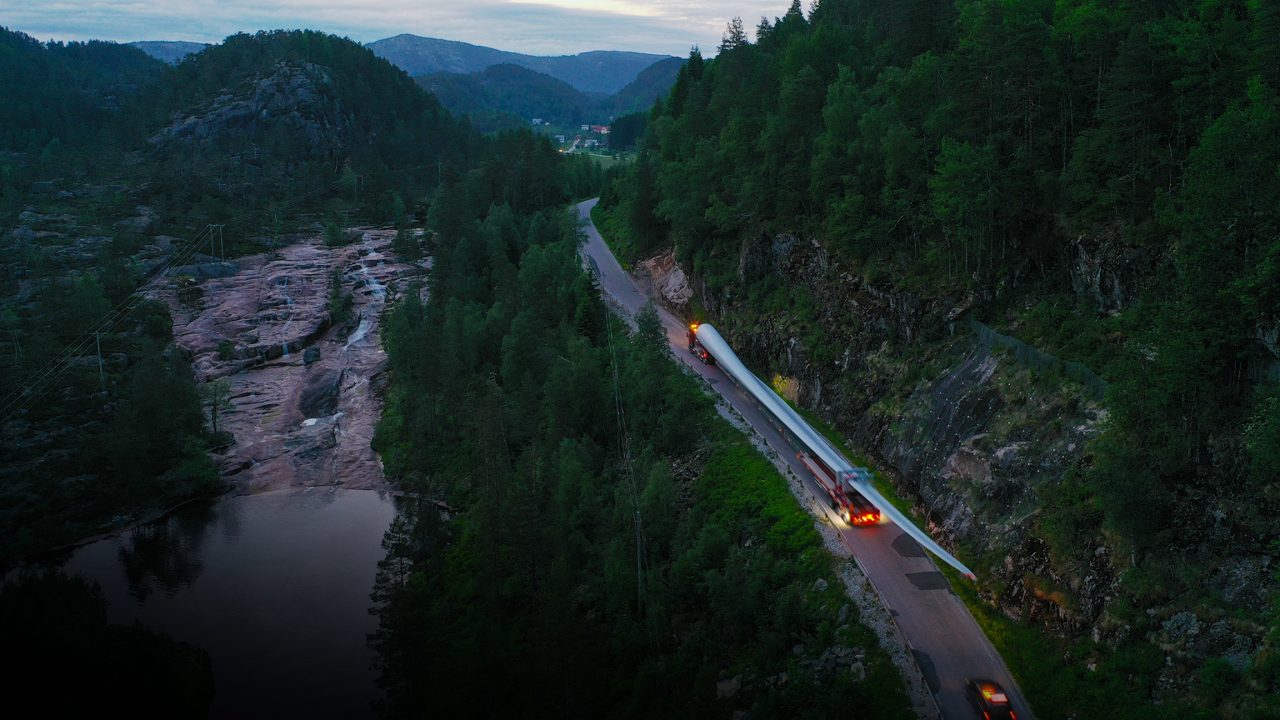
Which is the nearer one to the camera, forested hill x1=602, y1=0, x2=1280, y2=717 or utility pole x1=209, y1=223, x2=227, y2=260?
forested hill x1=602, y1=0, x2=1280, y2=717

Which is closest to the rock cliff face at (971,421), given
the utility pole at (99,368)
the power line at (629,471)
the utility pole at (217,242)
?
the power line at (629,471)

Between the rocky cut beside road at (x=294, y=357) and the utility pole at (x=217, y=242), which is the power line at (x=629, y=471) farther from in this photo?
the utility pole at (x=217, y=242)

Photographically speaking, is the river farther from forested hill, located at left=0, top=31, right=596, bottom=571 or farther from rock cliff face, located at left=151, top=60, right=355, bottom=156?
rock cliff face, located at left=151, top=60, right=355, bottom=156

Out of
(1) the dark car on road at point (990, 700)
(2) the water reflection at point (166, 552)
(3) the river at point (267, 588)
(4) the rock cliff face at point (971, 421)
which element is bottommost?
(2) the water reflection at point (166, 552)

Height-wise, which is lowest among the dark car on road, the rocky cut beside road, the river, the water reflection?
the water reflection

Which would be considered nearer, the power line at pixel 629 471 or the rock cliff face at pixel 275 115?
the power line at pixel 629 471

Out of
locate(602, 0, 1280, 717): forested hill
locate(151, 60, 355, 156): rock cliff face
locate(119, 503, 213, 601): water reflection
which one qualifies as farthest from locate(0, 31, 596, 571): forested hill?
locate(602, 0, 1280, 717): forested hill

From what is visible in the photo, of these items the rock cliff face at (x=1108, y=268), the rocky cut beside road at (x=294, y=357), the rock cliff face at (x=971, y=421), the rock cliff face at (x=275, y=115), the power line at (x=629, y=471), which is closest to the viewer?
the rock cliff face at (x=971, y=421)

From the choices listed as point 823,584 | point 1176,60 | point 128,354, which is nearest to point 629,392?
point 823,584
